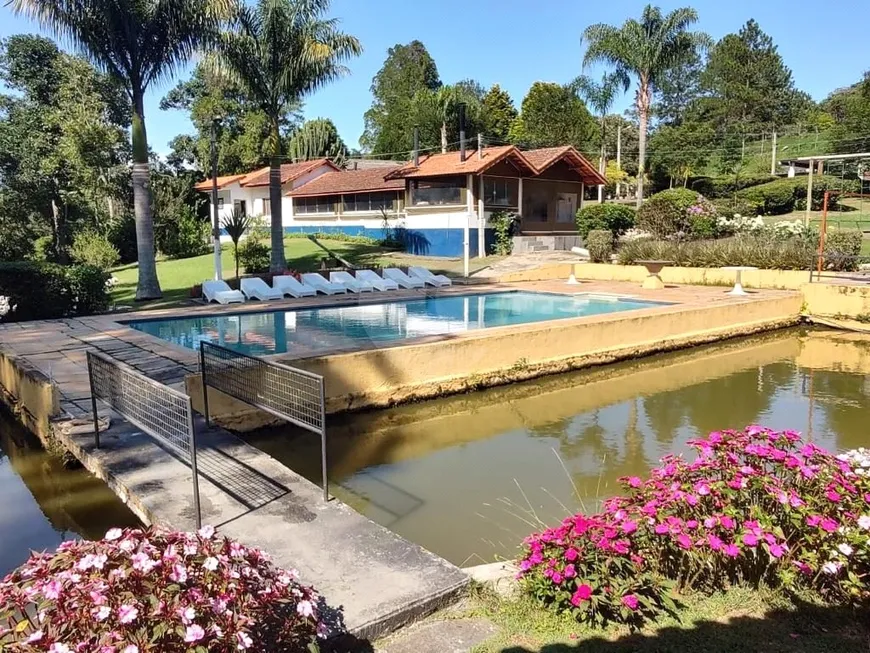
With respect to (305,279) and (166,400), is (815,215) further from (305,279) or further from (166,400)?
(166,400)

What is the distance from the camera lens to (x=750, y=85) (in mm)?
59938

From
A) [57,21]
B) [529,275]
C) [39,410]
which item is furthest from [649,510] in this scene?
[529,275]

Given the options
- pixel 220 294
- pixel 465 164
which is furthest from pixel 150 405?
pixel 465 164

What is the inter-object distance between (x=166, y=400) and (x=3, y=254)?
25.4 m

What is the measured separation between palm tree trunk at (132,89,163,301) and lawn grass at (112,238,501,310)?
51cm

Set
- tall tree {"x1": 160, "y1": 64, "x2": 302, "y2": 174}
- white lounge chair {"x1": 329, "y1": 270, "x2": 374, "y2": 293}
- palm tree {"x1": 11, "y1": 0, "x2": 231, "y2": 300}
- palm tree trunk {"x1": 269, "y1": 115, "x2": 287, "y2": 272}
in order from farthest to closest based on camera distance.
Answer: tall tree {"x1": 160, "y1": 64, "x2": 302, "y2": 174}
palm tree trunk {"x1": 269, "y1": 115, "x2": 287, "y2": 272}
white lounge chair {"x1": 329, "y1": 270, "x2": 374, "y2": 293}
palm tree {"x1": 11, "y1": 0, "x2": 231, "y2": 300}

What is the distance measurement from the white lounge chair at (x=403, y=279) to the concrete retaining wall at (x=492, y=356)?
9030 mm

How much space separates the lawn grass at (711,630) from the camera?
10.5ft

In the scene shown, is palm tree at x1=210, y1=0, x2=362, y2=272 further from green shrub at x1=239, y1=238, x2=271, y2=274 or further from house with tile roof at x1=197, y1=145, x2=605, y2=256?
house with tile roof at x1=197, y1=145, x2=605, y2=256

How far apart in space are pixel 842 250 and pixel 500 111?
3866 cm

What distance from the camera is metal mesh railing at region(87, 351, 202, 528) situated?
4.64 metres

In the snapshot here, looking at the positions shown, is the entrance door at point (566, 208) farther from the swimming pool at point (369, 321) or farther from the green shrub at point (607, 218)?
the swimming pool at point (369, 321)

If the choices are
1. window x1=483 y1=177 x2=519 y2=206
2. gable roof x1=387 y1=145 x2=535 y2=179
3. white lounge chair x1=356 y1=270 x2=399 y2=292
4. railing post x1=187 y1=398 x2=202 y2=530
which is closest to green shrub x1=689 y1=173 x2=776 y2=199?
window x1=483 y1=177 x2=519 y2=206

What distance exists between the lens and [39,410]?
758 cm
